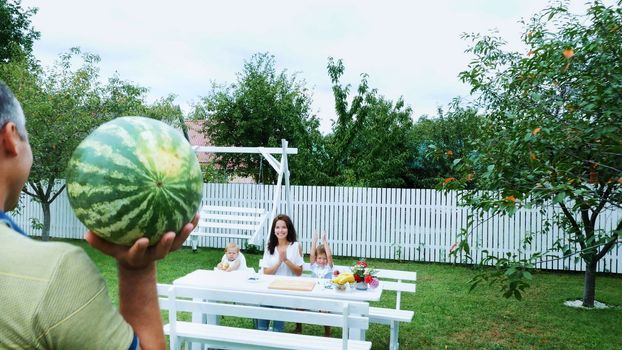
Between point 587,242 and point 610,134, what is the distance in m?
0.68

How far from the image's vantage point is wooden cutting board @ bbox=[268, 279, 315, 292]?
6.22 meters

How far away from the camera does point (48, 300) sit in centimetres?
94

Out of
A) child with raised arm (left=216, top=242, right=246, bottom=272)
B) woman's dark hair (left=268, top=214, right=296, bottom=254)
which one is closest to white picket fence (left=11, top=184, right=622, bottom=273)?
child with raised arm (left=216, top=242, right=246, bottom=272)

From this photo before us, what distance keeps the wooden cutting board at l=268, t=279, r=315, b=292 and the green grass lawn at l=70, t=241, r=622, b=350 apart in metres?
1.09

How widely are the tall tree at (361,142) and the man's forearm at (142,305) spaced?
14730 millimetres

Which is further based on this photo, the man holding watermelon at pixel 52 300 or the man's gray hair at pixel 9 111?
the man's gray hair at pixel 9 111

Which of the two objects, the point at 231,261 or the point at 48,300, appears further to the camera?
the point at 231,261

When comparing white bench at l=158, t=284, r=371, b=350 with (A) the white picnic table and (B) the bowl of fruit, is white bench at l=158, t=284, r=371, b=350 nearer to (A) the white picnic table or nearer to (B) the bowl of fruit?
(A) the white picnic table

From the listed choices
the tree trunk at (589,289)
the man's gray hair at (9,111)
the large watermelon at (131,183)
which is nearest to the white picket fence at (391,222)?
the tree trunk at (589,289)

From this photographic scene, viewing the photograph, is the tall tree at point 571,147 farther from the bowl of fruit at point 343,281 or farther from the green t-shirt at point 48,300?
the green t-shirt at point 48,300

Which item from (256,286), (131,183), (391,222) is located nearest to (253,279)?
(256,286)

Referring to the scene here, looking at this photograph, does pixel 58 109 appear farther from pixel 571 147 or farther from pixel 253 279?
pixel 571 147

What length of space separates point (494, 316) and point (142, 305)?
7.81 meters

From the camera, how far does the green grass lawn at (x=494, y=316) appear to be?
691cm
